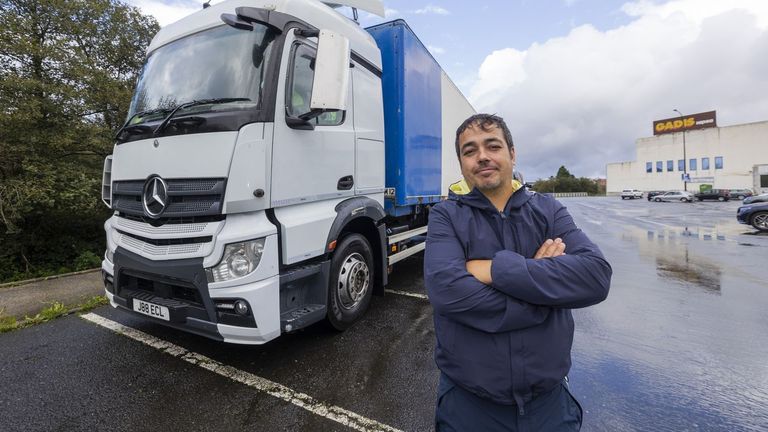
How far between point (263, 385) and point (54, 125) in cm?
865

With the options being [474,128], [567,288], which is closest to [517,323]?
[567,288]

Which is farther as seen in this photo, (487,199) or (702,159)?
(702,159)

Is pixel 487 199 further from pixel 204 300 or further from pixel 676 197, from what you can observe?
pixel 676 197

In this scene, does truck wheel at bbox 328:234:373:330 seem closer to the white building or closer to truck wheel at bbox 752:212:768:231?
truck wheel at bbox 752:212:768:231

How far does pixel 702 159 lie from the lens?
51.4 m

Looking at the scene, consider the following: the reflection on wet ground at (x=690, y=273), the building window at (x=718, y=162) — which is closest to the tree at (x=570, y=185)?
the building window at (x=718, y=162)

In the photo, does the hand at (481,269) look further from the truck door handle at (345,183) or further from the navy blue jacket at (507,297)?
the truck door handle at (345,183)

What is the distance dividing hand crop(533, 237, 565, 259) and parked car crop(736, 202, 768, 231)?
1525 cm

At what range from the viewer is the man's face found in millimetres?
1547

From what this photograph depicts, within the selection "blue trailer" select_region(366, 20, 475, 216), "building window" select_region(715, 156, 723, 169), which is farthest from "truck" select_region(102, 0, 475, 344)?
"building window" select_region(715, 156, 723, 169)

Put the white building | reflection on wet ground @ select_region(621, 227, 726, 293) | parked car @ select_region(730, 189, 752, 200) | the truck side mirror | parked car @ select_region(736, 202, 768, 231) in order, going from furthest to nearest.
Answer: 1. the white building
2. parked car @ select_region(730, 189, 752, 200)
3. parked car @ select_region(736, 202, 768, 231)
4. reflection on wet ground @ select_region(621, 227, 726, 293)
5. the truck side mirror

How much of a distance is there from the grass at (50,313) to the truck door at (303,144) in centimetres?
363

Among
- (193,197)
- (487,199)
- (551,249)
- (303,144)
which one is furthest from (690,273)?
(193,197)

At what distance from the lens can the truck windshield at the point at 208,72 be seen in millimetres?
2746
